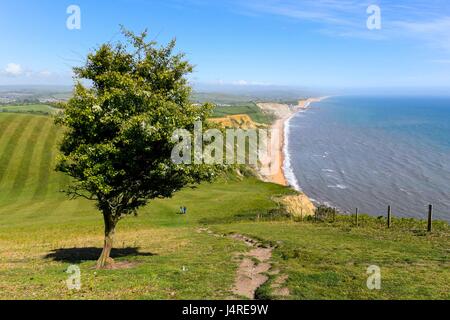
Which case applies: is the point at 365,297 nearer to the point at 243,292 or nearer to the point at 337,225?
the point at 243,292

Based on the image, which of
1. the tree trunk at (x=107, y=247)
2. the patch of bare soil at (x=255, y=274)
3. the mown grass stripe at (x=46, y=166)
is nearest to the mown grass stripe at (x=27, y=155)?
the mown grass stripe at (x=46, y=166)

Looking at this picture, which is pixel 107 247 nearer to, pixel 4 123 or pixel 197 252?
pixel 197 252

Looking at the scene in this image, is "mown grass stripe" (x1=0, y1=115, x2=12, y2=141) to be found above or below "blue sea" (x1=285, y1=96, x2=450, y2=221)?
above

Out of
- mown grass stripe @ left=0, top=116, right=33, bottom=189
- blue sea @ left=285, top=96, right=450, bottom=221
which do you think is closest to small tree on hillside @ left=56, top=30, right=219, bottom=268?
mown grass stripe @ left=0, top=116, right=33, bottom=189

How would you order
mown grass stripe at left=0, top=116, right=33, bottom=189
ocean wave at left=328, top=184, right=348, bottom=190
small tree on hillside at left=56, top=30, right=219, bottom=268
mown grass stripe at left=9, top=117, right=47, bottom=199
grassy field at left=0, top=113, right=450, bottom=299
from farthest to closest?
ocean wave at left=328, top=184, right=348, bottom=190, mown grass stripe at left=0, top=116, right=33, bottom=189, mown grass stripe at left=9, top=117, right=47, bottom=199, small tree on hillside at left=56, top=30, right=219, bottom=268, grassy field at left=0, top=113, right=450, bottom=299

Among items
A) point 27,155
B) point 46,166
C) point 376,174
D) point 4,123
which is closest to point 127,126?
point 46,166

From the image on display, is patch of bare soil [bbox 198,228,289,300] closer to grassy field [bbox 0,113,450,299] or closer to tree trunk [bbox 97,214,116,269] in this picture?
grassy field [bbox 0,113,450,299]

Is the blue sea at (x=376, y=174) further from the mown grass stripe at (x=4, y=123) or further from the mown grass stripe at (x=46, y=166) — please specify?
the mown grass stripe at (x=4, y=123)

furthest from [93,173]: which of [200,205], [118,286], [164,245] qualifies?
[200,205]
